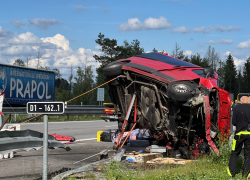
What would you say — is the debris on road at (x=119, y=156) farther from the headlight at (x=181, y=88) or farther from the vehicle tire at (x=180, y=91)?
the headlight at (x=181, y=88)

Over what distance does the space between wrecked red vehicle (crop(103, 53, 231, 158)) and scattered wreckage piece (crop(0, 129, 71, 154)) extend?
2435 millimetres

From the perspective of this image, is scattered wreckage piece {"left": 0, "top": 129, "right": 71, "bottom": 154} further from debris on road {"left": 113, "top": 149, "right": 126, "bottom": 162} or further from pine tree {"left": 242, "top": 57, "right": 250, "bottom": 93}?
pine tree {"left": 242, "top": 57, "right": 250, "bottom": 93}

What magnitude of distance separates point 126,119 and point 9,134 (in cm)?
320

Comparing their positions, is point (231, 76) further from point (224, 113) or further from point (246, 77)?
point (224, 113)

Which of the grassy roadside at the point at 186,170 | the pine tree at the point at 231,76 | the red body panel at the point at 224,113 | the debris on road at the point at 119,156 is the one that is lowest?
the grassy roadside at the point at 186,170

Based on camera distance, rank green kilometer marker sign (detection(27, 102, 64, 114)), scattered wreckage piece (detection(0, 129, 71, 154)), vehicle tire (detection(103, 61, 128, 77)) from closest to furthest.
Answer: green kilometer marker sign (detection(27, 102, 64, 114))
scattered wreckage piece (detection(0, 129, 71, 154))
vehicle tire (detection(103, 61, 128, 77))

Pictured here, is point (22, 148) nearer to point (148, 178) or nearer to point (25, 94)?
point (148, 178)

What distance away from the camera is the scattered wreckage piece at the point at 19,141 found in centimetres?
523

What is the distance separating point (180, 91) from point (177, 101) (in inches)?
13.4

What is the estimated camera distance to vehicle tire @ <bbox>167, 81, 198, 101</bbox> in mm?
6809

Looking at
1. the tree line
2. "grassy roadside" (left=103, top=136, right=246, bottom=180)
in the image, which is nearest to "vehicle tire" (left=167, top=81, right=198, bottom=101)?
"grassy roadside" (left=103, top=136, right=246, bottom=180)

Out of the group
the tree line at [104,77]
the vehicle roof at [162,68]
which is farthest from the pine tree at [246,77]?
the vehicle roof at [162,68]

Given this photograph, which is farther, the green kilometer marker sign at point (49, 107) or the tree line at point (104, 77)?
the tree line at point (104, 77)

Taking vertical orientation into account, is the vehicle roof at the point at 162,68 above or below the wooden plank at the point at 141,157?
above
